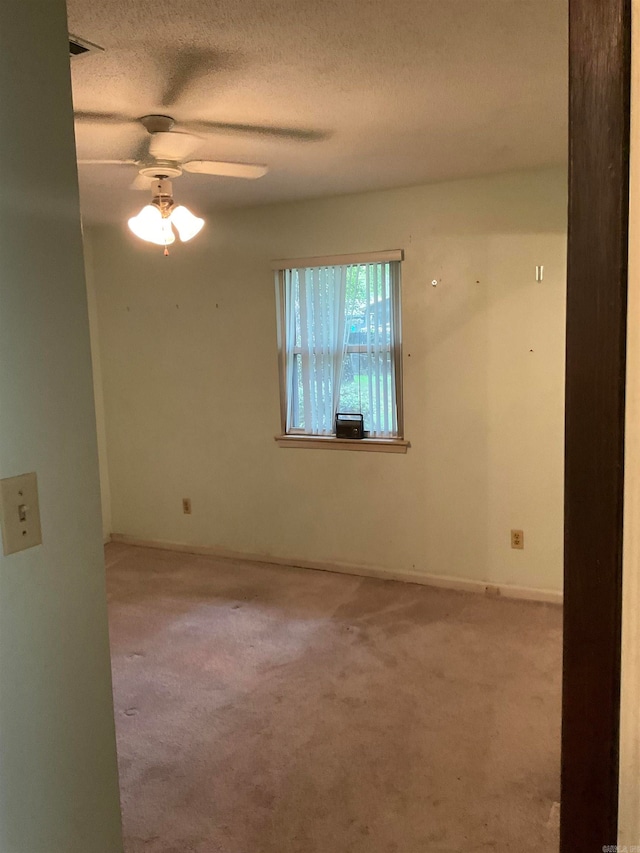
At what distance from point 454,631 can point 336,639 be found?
60 centimetres

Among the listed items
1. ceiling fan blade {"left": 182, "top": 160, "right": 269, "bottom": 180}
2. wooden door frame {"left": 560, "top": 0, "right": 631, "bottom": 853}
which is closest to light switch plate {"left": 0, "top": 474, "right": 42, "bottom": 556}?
wooden door frame {"left": 560, "top": 0, "right": 631, "bottom": 853}

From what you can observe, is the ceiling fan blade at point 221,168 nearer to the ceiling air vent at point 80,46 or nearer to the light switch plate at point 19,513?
the ceiling air vent at point 80,46

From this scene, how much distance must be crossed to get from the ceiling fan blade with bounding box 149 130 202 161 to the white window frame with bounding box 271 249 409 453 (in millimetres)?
1601

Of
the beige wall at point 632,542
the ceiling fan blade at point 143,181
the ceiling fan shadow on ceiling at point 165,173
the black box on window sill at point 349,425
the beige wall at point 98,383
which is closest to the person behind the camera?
the beige wall at point 632,542

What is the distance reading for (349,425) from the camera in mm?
3965

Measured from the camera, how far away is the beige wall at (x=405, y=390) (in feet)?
11.5

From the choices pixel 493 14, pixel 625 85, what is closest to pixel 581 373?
pixel 625 85

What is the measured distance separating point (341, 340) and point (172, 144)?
1.84 m

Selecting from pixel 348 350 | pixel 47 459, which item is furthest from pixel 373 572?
pixel 47 459

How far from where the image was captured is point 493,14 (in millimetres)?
1629

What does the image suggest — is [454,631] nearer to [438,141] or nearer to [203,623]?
[203,623]

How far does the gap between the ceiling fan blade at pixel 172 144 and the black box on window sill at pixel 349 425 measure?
1.98 metres

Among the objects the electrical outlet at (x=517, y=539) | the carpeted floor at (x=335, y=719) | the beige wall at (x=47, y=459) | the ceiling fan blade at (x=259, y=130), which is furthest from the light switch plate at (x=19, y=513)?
the electrical outlet at (x=517, y=539)

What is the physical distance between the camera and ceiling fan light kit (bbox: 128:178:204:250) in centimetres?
237
